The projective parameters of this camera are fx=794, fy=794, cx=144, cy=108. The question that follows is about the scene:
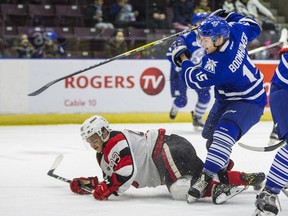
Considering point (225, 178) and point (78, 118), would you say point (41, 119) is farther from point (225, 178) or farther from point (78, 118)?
point (225, 178)

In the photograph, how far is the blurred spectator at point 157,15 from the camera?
372 inches

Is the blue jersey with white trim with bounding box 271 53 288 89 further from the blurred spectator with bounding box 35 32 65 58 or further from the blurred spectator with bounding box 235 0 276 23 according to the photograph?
the blurred spectator with bounding box 235 0 276 23

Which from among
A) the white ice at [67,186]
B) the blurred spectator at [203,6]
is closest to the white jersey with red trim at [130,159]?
the white ice at [67,186]

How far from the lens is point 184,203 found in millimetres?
4141

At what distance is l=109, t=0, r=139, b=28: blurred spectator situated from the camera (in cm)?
947

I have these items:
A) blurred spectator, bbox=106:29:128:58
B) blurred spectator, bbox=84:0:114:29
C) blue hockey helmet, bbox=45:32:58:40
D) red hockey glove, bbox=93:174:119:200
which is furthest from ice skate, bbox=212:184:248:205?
blurred spectator, bbox=84:0:114:29

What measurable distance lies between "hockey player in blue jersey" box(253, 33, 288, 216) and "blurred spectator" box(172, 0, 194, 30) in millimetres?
5978

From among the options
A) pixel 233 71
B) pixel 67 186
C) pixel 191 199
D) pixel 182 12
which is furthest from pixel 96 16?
pixel 191 199

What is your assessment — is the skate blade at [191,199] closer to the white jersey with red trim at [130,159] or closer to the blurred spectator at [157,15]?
the white jersey with red trim at [130,159]

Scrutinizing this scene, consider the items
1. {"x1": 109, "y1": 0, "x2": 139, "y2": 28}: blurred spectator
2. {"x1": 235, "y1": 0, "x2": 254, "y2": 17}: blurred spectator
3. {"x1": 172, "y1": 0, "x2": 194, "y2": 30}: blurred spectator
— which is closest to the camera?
{"x1": 109, "y1": 0, "x2": 139, "y2": 28}: blurred spectator

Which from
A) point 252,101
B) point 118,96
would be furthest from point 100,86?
point 252,101

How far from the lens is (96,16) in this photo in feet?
31.0

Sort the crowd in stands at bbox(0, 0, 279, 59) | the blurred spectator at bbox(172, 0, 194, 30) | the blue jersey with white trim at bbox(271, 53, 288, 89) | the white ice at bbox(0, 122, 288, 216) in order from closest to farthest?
the blue jersey with white trim at bbox(271, 53, 288, 89), the white ice at bbox(0, 122, 288, 216), the crowd in stands at bbox(0, 0, 279, 59), the blurred spectator at bbox(172, 0, 194, 30)

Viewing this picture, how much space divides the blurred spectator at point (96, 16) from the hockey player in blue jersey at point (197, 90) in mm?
1274
